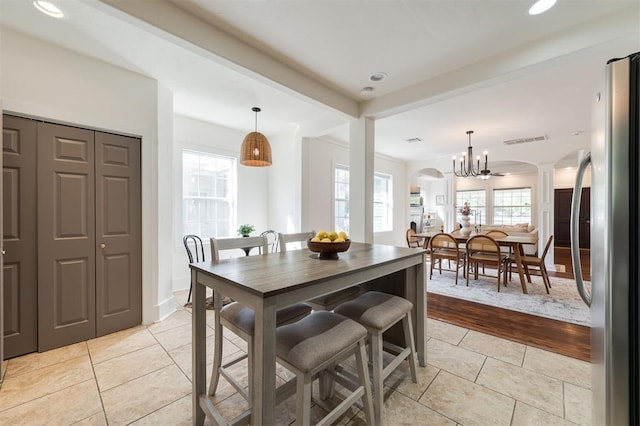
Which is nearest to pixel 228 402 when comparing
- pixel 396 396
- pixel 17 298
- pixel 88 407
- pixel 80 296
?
pixel 88 407

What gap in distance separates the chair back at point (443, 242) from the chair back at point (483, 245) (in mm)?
219

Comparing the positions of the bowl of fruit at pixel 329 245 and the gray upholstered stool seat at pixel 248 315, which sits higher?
the bowl of fruit at pixel 329 245

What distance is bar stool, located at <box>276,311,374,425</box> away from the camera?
3.75 feet

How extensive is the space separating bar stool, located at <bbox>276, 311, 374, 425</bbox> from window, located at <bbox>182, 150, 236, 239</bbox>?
3.41 m

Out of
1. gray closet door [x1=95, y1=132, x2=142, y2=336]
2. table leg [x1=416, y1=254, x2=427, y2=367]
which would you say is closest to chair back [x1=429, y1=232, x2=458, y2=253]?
table leg [x1=416, y1=254, x2=427, y2=367]

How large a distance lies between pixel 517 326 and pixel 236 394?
2853mm

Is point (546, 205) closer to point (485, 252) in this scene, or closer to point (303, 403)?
point (485, 252)

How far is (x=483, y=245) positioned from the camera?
13.3ft

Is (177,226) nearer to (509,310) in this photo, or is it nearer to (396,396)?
(396,396)

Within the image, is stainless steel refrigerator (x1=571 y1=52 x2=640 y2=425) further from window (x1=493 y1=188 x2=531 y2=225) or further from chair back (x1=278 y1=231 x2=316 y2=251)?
window (x1=493 y1=188 x2=531 y2=225)

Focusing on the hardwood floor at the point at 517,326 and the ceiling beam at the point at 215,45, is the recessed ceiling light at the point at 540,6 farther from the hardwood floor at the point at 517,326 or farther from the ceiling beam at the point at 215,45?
the hardwood floor at the point at 517,326

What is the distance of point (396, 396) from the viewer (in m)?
1.70

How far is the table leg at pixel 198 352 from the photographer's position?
1.45m

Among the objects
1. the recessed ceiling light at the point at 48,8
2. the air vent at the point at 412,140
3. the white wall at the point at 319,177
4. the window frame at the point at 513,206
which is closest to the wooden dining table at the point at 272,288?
the recessed ceiling light at the point at 48,8
